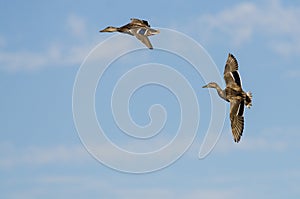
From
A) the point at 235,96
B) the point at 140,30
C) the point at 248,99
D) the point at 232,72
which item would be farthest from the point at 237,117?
the point at 140,30

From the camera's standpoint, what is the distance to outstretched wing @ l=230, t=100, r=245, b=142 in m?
63.7

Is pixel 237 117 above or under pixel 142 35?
under

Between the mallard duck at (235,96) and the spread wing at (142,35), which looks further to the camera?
the mallard duck at (235,96)

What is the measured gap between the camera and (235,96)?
63.9 metres

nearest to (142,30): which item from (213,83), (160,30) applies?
(160,30)

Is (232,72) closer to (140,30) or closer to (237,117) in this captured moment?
(237,117)

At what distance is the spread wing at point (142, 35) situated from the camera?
62.2 metres

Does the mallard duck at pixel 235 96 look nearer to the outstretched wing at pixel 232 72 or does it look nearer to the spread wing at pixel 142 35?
the outstretched wing at pixel 232 72

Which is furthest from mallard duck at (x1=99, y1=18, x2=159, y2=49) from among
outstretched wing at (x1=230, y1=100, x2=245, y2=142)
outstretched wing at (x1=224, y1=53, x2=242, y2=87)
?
outstretched wing at (x1=230, y1=100, x2=245, y2=142)

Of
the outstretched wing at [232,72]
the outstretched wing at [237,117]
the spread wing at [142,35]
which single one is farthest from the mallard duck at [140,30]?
the outstretched wing at [237,117]

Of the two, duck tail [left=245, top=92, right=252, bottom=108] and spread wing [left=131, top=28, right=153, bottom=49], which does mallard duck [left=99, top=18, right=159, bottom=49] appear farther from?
duck tail [left=245, top=92, right=252, bottom=108]

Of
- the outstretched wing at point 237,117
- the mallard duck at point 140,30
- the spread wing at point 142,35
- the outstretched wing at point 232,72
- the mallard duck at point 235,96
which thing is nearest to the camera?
the spread wing at point 142,35

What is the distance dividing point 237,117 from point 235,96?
5.67ft

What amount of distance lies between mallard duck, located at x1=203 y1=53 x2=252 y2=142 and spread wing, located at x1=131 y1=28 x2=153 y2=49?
6949 millimetres
